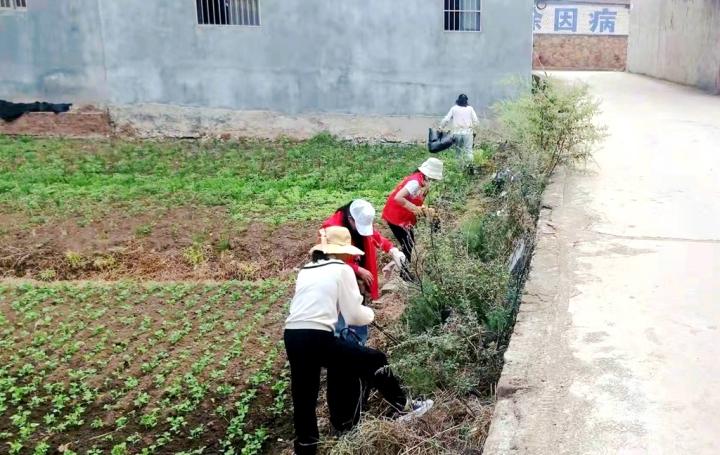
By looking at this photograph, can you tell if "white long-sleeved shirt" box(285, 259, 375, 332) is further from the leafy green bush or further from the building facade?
the building facade

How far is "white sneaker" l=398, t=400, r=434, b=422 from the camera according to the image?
4.13 metres

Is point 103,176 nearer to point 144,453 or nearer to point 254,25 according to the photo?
point 254,25

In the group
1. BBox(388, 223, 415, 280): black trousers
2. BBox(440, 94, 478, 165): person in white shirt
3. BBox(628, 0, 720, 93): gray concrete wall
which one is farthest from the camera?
BBox(628, 0, 720, 93): gray concrete wall

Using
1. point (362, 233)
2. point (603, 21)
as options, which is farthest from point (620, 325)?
point (603, 21)

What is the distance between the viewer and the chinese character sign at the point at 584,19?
1235 inches

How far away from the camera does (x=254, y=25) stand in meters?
14.4

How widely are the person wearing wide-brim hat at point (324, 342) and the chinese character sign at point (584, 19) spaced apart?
97.3ft

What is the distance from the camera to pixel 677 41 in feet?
64.3

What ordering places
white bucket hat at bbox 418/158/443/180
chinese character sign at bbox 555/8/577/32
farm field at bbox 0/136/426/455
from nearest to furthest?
farm field at bbox 0/136/426/455 < white bucket hat at bbox 418/158/443/180 < chinese character sign at bbox 555/8/577/32

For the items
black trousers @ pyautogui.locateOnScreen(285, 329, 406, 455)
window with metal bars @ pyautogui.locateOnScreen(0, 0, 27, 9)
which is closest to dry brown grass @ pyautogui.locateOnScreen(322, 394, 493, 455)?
black trousers @ pyautogui.locateOnScreen(285, 329, 406, 455)

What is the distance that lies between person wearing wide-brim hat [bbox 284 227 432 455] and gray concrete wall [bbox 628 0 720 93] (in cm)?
1506

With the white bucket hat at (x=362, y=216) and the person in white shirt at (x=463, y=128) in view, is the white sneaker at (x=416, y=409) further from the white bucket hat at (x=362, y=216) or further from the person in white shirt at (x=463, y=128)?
the person in white shirt at (x=463, y=128)

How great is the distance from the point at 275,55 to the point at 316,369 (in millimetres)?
11030

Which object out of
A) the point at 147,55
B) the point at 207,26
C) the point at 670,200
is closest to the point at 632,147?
the point at 670,200
